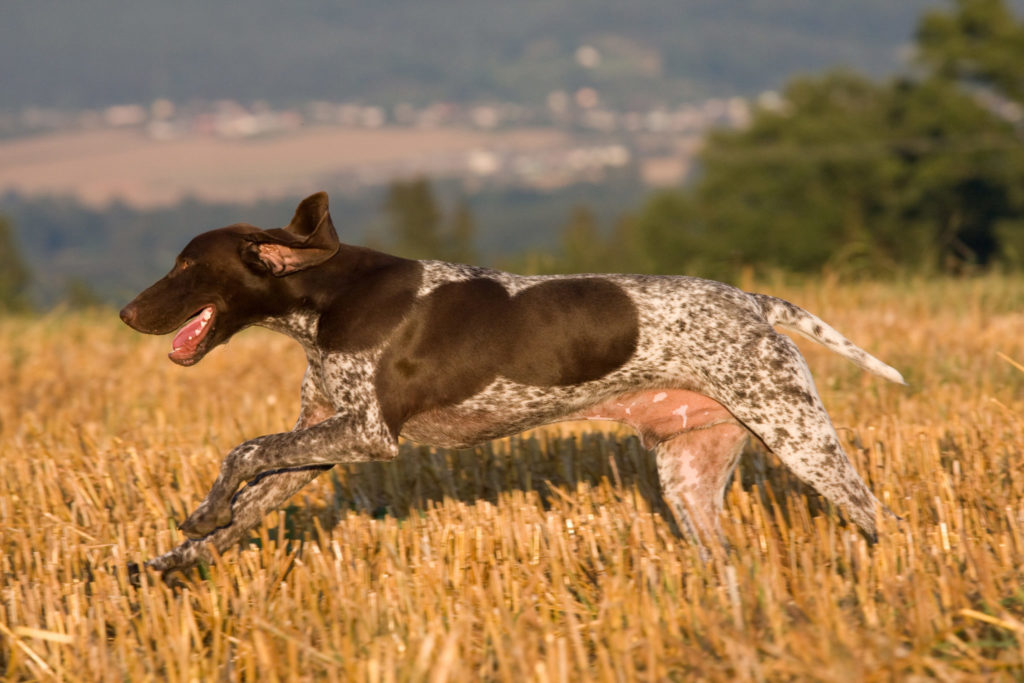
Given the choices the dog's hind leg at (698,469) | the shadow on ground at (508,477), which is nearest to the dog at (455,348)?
the dog's hind leg at (698,469)

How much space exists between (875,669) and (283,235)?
2.56 meters

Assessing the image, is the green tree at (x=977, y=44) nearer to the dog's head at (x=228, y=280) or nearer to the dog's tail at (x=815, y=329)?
the dog's tail at (x=815, y=329)

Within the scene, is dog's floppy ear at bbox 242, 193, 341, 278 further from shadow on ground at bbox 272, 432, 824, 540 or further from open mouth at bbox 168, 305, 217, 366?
shadow on ground at bbox 272, 432, 824, 540

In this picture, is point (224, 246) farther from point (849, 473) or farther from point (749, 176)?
point (749, 176)

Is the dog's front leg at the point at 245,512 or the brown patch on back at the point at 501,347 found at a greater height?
the brown patch on back at the point at 501,347

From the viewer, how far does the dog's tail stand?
464 cm

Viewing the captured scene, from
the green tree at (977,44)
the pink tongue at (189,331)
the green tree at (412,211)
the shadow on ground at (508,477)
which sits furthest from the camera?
the green tree at (412,211)

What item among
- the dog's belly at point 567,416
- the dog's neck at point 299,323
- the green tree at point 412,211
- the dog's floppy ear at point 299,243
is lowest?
the green tree at point 412,211

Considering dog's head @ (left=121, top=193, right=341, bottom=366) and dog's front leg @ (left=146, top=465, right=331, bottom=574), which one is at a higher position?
dog's head @ (left=121, top=193, right=341, bottom=366)

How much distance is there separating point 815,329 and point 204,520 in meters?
2.48

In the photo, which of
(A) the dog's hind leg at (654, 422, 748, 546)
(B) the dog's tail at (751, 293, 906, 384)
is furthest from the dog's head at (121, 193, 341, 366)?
(B) the dog's tail at (751, 293, 906, 384)

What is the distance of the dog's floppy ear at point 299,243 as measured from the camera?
14.3 ft

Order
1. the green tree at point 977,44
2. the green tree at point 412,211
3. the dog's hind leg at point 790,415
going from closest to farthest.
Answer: the dog's hind leg at point 790,415 → the green tree at point 977,44 → the green tree at point 412,211

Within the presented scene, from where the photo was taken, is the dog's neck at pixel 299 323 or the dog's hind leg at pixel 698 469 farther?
the dog's hind leg at pixel 698 469
